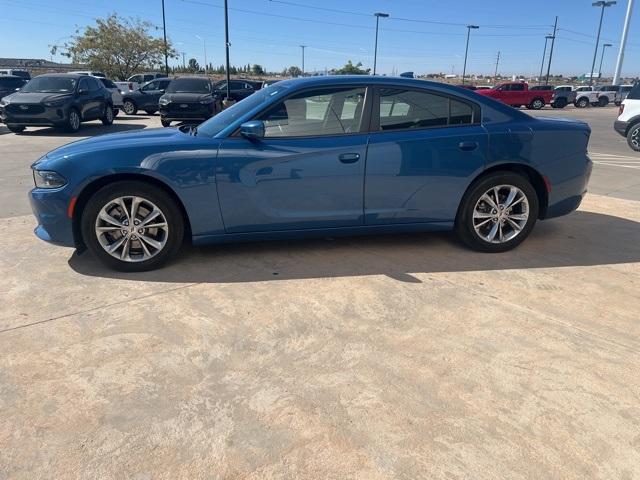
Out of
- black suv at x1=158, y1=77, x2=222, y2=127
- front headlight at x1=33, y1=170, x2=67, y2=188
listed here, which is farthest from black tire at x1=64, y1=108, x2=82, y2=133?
front headlight at x1=33, y1=170, x2=67, y2=188

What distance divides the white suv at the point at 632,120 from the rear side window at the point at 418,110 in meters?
10.7

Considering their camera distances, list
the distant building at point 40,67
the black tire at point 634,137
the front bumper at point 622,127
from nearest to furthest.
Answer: the black tire at point 634,137
the front bumper at point 622,127
the distant building at point 40,67

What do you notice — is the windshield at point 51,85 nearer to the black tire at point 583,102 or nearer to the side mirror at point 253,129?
the side mirror at point 253,129

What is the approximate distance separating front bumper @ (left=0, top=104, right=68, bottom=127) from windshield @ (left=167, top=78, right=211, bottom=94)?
4.18 meters

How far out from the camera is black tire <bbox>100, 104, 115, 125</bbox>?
1567 cm

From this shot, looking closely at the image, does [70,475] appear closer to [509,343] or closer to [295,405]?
[295,405]

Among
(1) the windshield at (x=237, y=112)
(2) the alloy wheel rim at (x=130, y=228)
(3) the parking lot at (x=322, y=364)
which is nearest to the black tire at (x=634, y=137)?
(3) the parking lot at (x=322, y=364)

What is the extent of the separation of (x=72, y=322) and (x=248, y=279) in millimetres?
1264

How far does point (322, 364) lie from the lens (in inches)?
108

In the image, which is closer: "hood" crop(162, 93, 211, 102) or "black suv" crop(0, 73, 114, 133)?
"black suv" crop(0, 73, 114, 133)

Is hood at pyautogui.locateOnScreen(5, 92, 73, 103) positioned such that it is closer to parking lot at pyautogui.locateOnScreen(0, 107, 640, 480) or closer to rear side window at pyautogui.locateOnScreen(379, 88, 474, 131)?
parking lot at pyautogui.locateOnScreen(0, 107, 640, 480)

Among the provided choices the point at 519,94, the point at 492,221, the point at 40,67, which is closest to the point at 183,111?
the point at 492,221

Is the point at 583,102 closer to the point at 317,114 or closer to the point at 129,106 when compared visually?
the point at 129,106

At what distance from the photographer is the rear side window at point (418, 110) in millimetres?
4086
